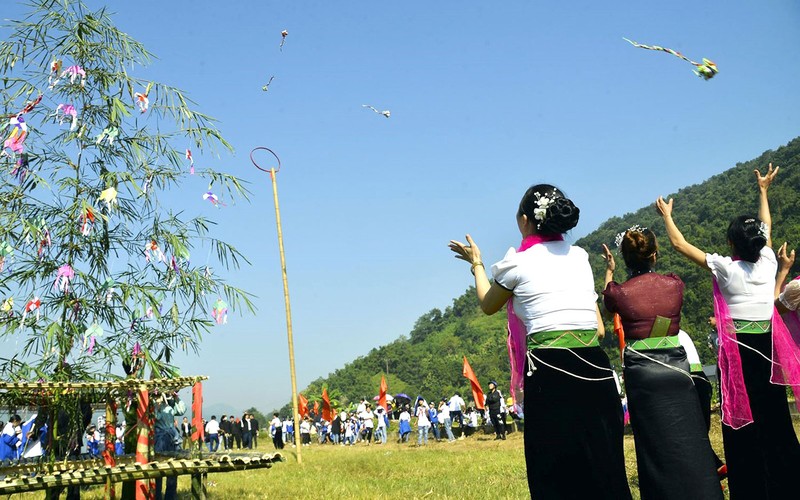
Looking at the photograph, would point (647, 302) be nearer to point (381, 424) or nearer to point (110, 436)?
point (110, 436)

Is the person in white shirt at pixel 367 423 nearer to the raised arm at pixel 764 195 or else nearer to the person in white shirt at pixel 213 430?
the person in white shirt at pixel 213 430

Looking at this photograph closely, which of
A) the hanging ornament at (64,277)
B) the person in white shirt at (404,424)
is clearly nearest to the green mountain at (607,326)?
the person in white shirt at (404,424)

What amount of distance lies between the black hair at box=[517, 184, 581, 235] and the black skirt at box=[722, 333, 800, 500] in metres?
2.36

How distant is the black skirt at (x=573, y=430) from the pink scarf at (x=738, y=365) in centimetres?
197

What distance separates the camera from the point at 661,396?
14.7 feet

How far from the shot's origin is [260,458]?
20.2 feet

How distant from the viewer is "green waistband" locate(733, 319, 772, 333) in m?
5.38

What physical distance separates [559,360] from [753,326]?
2.47 meters

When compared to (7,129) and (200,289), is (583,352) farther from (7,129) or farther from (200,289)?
(7,129)

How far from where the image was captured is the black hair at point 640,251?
15.8ft

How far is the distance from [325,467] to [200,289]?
7666 millimetres

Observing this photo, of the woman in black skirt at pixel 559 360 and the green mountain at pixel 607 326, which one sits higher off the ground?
the green mountain at pixel 607 326

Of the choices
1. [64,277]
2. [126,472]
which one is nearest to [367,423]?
[64,277]

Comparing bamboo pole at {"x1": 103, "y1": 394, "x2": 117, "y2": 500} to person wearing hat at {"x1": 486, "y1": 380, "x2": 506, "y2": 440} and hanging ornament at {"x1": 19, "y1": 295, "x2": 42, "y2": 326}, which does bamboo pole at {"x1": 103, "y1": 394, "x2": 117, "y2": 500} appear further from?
person wearing hat at {"x1": 486, "y1": 380, "x2": 506, "y2": 440}
